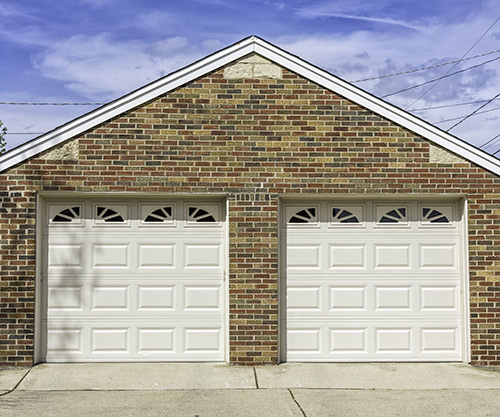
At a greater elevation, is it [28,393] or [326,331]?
[326,331]

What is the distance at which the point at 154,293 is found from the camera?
9.17 meters

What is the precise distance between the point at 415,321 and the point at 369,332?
72 centimetres

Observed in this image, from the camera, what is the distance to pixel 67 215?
30.2ft

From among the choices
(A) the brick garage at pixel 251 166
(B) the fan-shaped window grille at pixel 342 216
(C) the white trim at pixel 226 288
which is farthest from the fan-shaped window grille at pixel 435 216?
(C) the white trim at pixel 226 288

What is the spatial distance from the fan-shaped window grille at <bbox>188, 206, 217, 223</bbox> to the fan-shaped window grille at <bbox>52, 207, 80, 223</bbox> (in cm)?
170

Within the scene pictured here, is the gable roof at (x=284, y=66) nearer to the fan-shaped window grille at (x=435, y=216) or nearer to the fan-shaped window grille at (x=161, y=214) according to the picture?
the fan-shaped window grille at (x=435, y=216)

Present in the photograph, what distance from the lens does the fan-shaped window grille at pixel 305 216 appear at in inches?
367

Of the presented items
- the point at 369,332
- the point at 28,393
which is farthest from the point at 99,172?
the point at 369,332

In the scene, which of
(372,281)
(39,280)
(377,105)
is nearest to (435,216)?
(372,281)

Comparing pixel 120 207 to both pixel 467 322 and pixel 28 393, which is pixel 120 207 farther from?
pixel 467 322

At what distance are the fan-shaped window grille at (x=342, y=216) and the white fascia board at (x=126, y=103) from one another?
276 centimetres

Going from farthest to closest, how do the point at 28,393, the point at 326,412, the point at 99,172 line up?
the point at 99,172 < the point at 28,393 < the point at 326,412

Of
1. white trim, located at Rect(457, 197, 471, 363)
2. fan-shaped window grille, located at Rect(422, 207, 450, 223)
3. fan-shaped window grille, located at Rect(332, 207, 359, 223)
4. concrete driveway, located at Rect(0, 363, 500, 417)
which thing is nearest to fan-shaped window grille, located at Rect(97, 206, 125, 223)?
concrete driveway, located at Rect(0, 363, 500, 417)

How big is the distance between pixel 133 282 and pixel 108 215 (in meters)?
1.08
